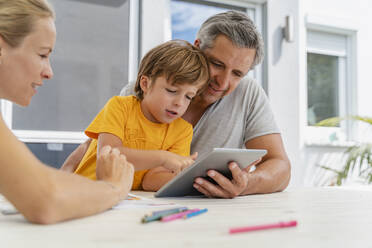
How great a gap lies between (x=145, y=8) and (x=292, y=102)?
5.27 ft

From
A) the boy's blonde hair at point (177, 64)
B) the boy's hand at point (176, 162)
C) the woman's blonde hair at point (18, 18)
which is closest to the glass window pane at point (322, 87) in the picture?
the boy's blonde hair at point (177, 64)

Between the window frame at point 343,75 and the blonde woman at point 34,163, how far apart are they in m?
3.40

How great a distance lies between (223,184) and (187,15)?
2497mm

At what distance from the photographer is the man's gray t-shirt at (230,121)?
1.91 m

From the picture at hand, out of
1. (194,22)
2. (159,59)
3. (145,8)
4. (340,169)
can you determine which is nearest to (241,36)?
(159,59)

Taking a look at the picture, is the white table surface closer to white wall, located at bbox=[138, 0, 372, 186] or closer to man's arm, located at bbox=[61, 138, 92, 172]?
man's arm, located at bbox=[61, 138, 92, 172]

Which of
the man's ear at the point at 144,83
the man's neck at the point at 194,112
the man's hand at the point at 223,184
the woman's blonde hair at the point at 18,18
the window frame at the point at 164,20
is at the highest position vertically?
the window frame at the point at 164,20

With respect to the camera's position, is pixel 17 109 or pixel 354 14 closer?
pixel 17 109

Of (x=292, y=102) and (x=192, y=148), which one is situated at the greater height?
(x=292, y=102)

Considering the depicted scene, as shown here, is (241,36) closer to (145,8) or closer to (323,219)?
(323,219)

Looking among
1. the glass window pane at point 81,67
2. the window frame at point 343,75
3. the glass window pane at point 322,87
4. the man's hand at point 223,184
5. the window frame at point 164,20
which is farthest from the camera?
the glass window pane at point 322,87

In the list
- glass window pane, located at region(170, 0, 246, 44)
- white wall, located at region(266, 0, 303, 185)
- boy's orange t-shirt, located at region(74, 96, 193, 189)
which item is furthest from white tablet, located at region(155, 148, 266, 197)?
white wall, located at region(266, 0, 303, 185)

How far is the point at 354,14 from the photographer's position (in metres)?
4.33

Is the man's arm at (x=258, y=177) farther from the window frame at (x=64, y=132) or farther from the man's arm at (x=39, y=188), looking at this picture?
the window frame at (x=64, y=132)
